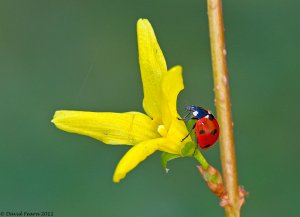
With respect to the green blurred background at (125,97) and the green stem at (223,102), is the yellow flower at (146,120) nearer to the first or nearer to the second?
the green stem at (223,102)

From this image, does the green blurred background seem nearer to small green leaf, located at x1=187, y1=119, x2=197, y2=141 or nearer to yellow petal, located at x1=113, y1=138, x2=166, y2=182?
small green leaf, located at x1=187, y1=119, x2=197, y2=141

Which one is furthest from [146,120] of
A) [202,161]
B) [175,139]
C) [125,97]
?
[125,97]

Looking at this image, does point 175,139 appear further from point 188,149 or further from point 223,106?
point 223,106

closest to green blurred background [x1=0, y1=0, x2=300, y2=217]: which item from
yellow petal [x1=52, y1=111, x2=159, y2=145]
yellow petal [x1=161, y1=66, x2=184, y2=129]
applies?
yellow petal [x1=52, y1=111, x2=159, y2=145]

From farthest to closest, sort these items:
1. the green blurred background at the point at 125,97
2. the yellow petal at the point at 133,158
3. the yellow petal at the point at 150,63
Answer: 1. the green blurred background at the point at 125,97
2. the yellow petal at the point at 150,63
3. the yellow petal at the point at 133,158

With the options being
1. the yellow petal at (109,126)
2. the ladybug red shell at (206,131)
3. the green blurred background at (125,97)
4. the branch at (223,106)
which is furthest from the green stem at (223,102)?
the green blurred background at (125,97)

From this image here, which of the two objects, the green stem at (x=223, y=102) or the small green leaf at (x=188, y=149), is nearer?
the green stem at (x=223, y=102)

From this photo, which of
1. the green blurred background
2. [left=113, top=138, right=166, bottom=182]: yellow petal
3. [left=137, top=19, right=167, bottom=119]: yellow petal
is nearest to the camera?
[left=113, top=138, right=166, bottom=182]: yellow petal

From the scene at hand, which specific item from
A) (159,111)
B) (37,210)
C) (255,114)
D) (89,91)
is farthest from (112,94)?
(159,111)
